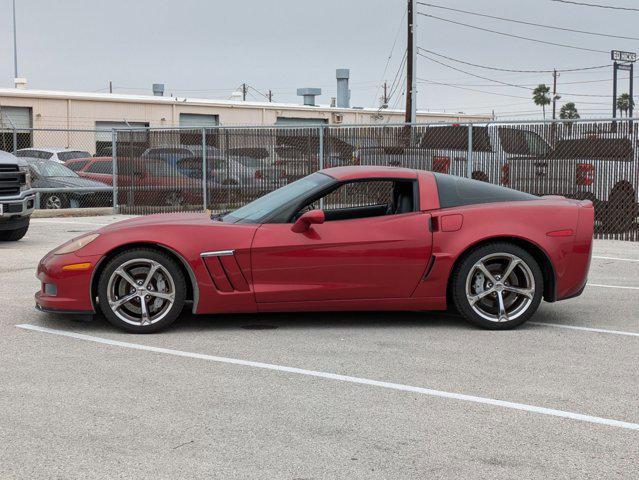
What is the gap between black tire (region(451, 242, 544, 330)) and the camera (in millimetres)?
6902

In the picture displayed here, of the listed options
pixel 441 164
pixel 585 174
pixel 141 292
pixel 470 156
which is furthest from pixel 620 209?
pixel 141 292

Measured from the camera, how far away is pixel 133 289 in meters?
6.73

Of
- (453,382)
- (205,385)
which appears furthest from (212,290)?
(453,382)

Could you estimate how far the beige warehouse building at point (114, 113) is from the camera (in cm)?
3150

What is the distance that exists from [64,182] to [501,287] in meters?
15.5

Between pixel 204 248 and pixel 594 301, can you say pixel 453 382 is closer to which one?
pixel 204 248

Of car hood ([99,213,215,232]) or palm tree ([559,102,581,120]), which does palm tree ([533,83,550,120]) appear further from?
car hood ([99,213,215,232])

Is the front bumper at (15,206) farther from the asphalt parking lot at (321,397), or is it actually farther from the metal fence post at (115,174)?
the metal fence post at (115,174)

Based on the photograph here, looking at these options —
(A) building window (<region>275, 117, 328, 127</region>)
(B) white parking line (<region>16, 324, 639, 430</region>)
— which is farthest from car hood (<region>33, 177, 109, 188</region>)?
(A) building window (<region>275, 117, 328, 127</region>)

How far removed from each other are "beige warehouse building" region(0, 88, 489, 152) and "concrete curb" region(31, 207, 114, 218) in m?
7.77

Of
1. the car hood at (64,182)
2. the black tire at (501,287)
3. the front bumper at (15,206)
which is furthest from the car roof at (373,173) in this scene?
the car hood at (64,182)

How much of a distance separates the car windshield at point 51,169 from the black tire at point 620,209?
1236cm

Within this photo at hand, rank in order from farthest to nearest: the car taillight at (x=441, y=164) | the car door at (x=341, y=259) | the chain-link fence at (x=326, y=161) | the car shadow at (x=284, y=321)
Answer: the car taillight at (x=441, y=164)
the chain-link fence at (x=326, y=161)
the car shadow at (x=284, y=321)
the car door at (x=341, y=259)

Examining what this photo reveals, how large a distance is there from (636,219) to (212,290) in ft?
31.4
